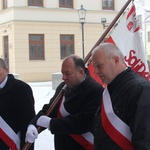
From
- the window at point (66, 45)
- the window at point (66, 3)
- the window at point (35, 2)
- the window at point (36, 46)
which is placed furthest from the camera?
the window at point (66, 3)

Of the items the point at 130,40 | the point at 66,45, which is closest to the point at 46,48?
the point at 66,45

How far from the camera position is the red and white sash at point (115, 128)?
214cm

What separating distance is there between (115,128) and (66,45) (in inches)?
897

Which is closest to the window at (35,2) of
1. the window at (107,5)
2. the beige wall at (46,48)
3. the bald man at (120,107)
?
the beige wall at (46,48)

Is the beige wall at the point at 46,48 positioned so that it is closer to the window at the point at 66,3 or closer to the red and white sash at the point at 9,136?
the window at the point at 66,3

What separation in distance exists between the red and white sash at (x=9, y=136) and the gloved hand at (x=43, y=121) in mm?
362

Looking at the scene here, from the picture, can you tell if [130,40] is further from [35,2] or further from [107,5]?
[107,5]

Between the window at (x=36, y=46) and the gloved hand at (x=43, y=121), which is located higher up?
the window at (x=36, y=46)


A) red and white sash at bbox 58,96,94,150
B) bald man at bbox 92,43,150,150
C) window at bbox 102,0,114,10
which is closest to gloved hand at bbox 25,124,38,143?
red and white sash at bbox 58,96,94,150

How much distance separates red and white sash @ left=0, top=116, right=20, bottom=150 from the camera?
3.13 meters

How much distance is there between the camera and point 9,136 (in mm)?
3152

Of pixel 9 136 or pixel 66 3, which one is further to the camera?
pixel 66 3

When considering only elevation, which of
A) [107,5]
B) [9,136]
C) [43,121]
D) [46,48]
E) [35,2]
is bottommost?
[9,136]

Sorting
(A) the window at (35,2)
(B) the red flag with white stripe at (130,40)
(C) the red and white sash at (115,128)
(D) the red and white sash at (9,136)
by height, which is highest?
(A) the window at (35,2)
